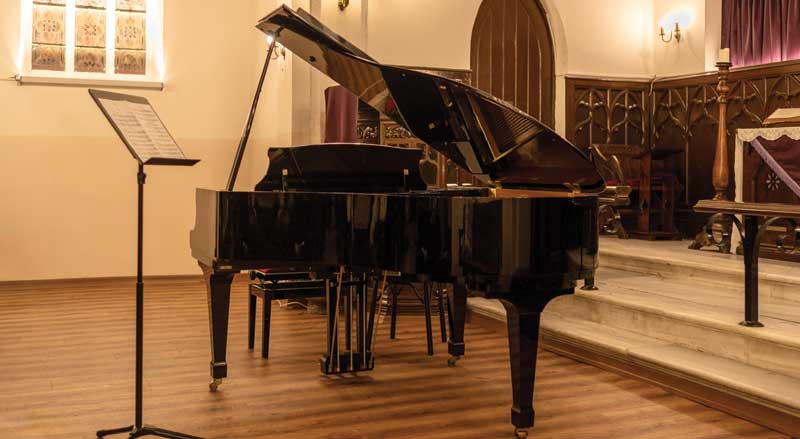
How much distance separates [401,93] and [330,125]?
9.54 ft

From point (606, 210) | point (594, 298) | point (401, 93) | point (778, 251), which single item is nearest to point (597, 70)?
point (606, 210)

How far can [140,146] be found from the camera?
2814mm

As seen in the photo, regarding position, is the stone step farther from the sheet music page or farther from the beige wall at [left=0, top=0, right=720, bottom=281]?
the beige wall at [left=0, top=0, right=720, bottom=281]

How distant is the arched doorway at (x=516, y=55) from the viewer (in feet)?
25.9

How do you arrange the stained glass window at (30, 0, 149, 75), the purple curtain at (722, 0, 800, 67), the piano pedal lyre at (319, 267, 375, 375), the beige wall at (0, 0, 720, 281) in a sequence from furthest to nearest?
the stained glass window at (30, 0, 149, 75), the beige wall at (0, 0, 720, 281), the purple curtain at (722, 0, 800, 67), the piano pedal lyre at (319, 267, 375, 375)

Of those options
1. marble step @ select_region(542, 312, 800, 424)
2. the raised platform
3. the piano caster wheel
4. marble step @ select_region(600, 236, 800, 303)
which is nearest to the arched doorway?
marble step @ select_region(600, 236, 800, 303)

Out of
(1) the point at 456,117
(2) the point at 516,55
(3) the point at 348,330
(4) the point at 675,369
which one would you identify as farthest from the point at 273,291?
(2) the point at 516,55

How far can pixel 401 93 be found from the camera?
3543mm

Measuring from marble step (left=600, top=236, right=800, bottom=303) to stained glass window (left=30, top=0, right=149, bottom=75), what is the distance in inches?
183

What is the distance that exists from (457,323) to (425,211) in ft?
4.96

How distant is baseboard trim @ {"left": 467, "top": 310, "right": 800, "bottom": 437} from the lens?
328cm

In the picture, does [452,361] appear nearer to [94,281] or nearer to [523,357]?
[523,357]

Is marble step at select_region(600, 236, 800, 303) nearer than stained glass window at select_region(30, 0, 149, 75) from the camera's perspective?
Yes

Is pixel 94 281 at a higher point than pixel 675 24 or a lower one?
lower
